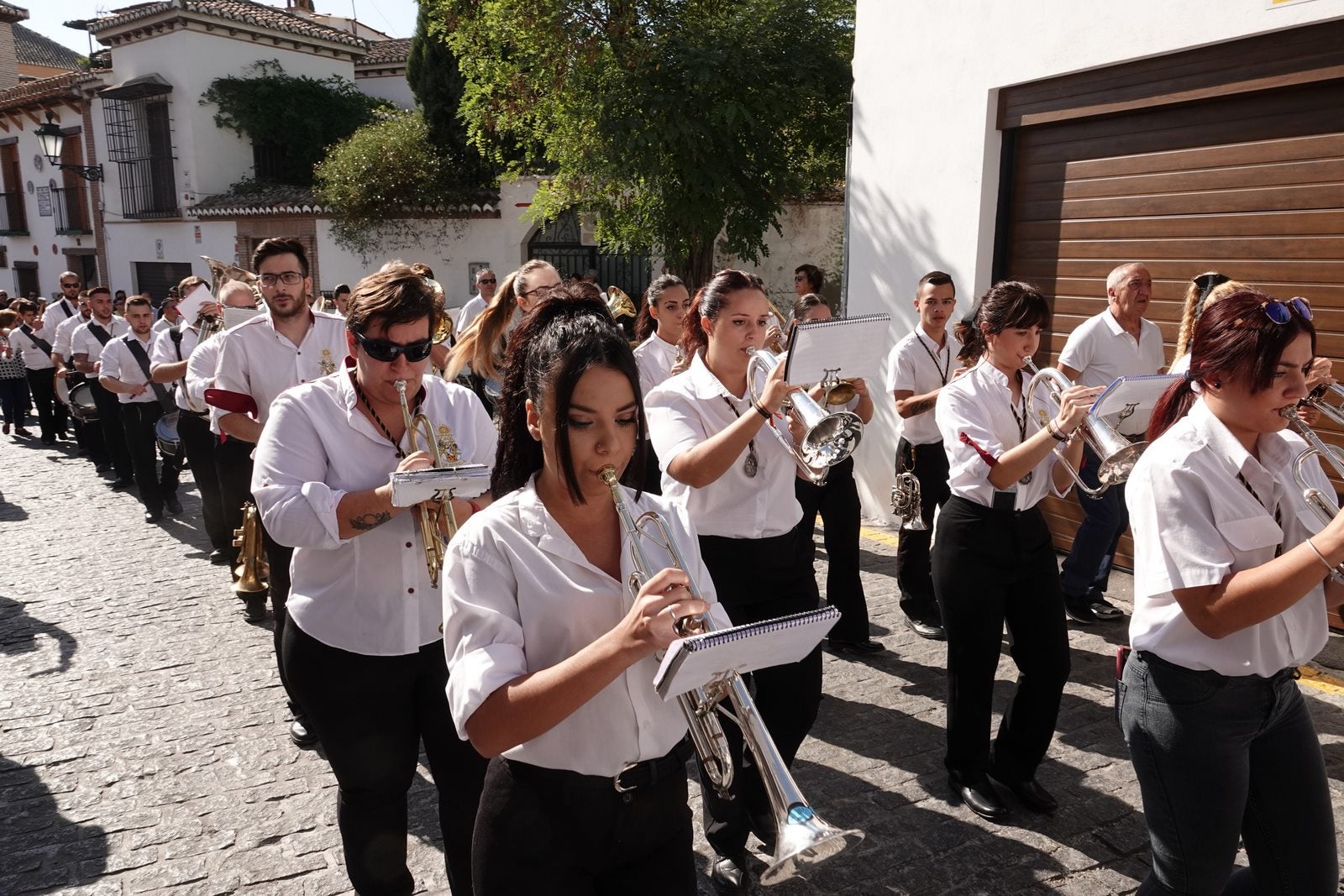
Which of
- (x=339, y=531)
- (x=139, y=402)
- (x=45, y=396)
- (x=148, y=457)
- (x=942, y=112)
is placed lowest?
(x=45, y=396)

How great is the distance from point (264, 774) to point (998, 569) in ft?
10.3

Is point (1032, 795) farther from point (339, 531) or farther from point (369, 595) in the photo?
point (339, 531)

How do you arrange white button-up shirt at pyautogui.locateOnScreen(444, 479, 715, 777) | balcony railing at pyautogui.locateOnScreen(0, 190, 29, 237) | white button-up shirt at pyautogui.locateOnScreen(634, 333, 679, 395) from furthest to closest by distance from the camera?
1. balcony railing at pyautogui.locateOnScreen(0, 190, 29, 237)
2. white button-up shirt at pyautogui.locateOnScreen(634, 333, 679, 395)
3. white button-up shirt at pyautogui.locateOnScreen(444, 479, 715, 777)

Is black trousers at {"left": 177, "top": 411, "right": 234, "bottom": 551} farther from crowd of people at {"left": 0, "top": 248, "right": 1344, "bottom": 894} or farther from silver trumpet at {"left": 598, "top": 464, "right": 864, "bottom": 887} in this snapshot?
silver trumpet at {"left": 598, "top": 464, "right": 864, "bottom": 887}

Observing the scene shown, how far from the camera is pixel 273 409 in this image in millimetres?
2980

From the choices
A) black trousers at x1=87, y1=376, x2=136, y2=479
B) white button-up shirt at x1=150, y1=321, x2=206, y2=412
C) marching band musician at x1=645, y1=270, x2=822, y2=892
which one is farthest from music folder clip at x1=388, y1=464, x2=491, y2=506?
black trousers at x1=87, y1=376, x2=136, y2=479

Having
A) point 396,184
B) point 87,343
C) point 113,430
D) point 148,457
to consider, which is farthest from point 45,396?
point 396,184

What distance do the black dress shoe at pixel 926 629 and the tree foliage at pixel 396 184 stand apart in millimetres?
15989

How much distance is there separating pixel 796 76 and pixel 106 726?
30.6ft

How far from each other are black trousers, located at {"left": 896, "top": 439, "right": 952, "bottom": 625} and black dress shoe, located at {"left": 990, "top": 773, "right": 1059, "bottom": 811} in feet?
6.65

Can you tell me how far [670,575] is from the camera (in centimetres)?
177

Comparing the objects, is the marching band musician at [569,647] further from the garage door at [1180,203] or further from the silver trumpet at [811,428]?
the garage door at [1180,203]

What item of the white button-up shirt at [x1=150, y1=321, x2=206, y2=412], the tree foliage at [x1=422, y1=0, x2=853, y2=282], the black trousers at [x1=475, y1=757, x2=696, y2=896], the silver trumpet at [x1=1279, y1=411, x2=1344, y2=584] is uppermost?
the tree foliage at [x1=422, y1=0, x2=853, y2=282]

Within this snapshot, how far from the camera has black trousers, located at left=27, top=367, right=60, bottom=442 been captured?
542 inches
